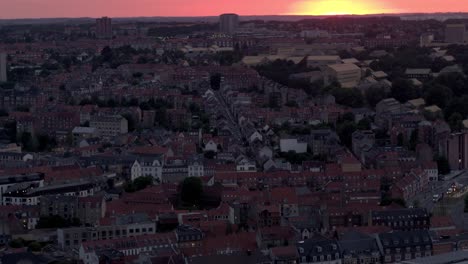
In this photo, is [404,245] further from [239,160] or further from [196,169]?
[239,160]

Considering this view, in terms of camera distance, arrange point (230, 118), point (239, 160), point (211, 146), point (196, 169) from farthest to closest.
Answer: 1. point (230, 118)
2. point (211, 146)
3. point (239, 160)
4. point (196, 169)

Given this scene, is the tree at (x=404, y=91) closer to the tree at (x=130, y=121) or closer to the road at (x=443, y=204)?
the tree at (x=130, y=121)

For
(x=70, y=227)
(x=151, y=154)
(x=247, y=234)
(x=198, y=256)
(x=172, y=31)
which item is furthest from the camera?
(x=172, y=31)

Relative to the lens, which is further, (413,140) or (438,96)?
(438,96)

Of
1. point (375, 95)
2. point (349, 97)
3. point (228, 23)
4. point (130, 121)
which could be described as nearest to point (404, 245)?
point (130, 121)

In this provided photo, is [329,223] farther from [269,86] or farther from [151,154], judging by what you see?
[269,86]

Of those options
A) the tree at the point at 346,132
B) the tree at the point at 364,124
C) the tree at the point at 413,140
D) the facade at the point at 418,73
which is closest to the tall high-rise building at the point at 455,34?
the facade at the point at 418,73

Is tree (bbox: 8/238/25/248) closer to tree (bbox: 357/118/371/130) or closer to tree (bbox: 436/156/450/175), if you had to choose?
tree (bbox: 436/156/450/175)

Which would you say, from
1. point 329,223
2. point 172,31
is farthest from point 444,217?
point 172,31
